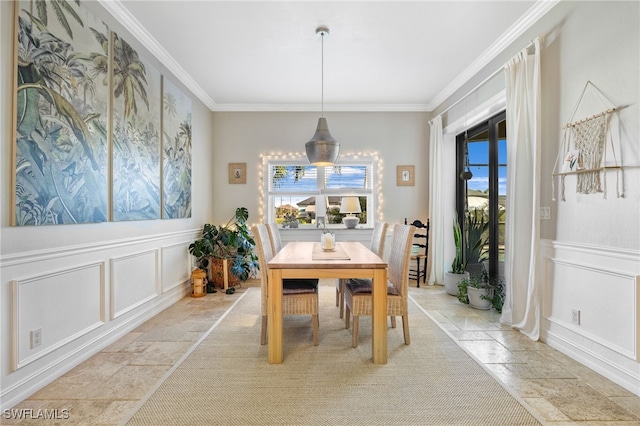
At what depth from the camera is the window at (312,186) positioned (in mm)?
5016

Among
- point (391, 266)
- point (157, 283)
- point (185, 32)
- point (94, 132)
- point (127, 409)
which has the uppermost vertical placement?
point (185, 32)

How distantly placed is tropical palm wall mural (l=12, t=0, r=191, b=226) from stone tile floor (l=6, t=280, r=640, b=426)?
1.02 meters

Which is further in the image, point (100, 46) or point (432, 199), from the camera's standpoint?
point (432, 199)

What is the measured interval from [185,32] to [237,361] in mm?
2890

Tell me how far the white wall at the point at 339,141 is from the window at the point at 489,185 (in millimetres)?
763

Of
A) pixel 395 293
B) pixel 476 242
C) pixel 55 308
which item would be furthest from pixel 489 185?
pixel 55 308

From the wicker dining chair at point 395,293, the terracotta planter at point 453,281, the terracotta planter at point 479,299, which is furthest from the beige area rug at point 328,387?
the terracotta planter at point 453,281

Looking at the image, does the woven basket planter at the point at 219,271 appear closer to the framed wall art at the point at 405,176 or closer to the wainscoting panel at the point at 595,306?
the framed wall art at the point at 405,176

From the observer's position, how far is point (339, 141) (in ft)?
16.2

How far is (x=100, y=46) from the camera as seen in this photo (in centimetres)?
244

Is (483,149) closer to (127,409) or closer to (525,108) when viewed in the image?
(525,108)

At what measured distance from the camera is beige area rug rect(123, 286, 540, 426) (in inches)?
64.3

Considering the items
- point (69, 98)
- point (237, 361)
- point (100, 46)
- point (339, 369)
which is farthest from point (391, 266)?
point (100, 46)

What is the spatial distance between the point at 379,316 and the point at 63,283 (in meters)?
2.14
